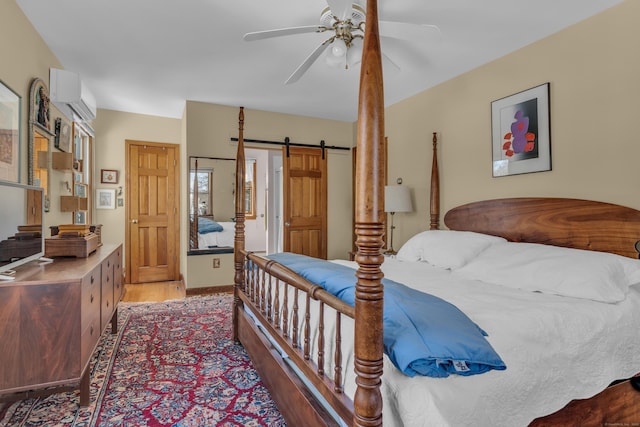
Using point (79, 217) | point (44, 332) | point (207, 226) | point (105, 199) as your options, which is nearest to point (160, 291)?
point (207, 226)

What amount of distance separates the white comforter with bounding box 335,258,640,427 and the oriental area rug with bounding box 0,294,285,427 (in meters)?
1.10

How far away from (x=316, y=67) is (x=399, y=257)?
6.32ft

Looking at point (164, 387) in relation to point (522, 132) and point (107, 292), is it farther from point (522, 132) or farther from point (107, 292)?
point (522, 132)

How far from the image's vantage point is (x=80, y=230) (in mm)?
2568

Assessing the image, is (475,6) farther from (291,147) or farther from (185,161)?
(185,161)

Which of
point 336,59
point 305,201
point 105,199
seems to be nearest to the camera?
point 336,59

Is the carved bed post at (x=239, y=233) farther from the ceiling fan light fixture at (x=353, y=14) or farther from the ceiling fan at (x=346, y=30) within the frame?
the ceiling fan light fixture at (x=353, y=14)

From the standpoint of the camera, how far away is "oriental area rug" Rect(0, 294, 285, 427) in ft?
6.05

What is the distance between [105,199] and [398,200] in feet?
12.9

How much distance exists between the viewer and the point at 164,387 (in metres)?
2.17

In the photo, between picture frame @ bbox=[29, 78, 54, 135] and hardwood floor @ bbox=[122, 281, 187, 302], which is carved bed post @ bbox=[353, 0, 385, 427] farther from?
hardwood floor @ bbox=[122, 281, 187, 302]

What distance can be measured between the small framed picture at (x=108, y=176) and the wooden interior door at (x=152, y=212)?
17 cm

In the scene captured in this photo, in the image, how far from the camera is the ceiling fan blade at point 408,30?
1.99 m

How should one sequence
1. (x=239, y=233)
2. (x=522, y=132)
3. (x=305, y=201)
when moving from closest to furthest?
(x=522, y=132) < (x=239, y=233) < (x=305, y=201)
